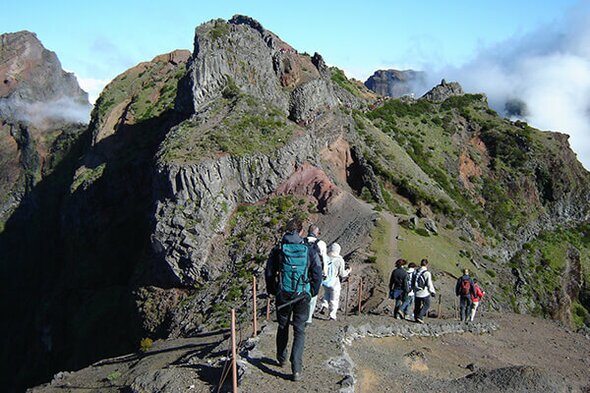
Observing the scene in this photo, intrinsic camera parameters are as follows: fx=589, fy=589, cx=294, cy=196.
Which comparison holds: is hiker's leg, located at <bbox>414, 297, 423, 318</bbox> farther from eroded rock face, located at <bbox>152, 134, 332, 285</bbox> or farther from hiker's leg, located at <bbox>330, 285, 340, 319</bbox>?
eroded rock face, located at <bbox>152, 134, 332, 285</bbox>

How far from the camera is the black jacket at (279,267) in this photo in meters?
11.9

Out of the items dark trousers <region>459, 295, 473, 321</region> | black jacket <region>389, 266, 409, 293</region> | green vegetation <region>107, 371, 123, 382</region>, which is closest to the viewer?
green vegetation <region>107, 371, 123, 382</region>

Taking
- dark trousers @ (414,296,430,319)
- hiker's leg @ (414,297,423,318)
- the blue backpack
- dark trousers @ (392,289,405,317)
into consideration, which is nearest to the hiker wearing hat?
dark trousers @ (414,296,430,319)

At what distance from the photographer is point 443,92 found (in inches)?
3233

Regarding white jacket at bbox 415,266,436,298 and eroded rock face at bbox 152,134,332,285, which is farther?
eroded rock face at bbox 152,134,332,285

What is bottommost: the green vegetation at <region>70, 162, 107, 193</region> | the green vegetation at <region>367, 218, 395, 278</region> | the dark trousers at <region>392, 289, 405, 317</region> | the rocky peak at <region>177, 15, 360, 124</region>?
the dark trousers at <region>392, 289, 405, 317</region>

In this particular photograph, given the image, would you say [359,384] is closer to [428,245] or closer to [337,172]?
[428,245]

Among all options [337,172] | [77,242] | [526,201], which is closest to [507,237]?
[526,201]

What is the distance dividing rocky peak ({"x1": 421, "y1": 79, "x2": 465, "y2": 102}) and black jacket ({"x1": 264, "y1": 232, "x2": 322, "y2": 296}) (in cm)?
7196

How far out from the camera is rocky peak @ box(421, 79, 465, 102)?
81.1 meters

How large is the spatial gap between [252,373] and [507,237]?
5019cm

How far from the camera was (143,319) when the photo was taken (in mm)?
36094

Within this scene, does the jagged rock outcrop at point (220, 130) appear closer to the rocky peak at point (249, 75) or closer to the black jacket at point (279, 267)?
the rocky peak at point (249, 75)

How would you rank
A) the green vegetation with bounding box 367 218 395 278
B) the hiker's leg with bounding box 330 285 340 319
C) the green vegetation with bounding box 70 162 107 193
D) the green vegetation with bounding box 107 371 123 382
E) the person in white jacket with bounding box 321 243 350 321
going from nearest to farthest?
the green vegetation with bounding box 107 371 123 382
the person in white jacket with bounding box 321 243 350 321
the hiker's leg with bounding box 330 285 340 319
the green vegetation with bounding box 367 218 395 278
the green vegetation with bounding box 70 162 107 193
